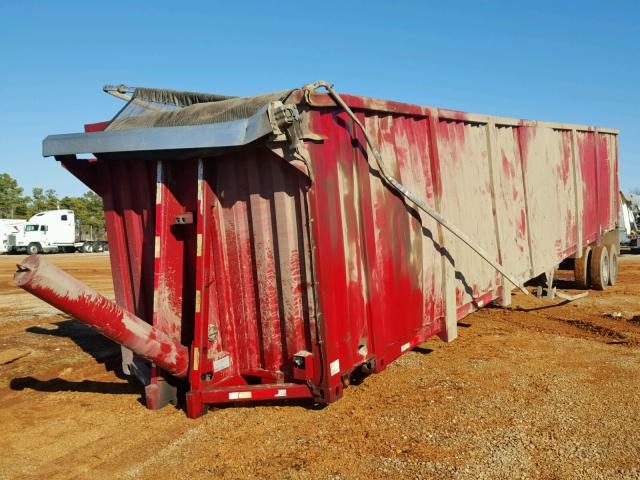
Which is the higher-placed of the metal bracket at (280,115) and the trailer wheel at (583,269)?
the metal bracket at (280,115)

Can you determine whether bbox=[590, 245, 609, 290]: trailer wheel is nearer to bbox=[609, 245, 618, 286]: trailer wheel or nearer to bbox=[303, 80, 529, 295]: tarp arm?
bbox=[609, 245, 618, 286]: trailer wheel

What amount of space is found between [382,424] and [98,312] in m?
2.30

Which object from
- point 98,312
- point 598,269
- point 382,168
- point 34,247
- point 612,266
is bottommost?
point 612,266

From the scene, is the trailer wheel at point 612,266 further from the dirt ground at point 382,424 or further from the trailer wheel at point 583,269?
the dirt ground at point 382,424

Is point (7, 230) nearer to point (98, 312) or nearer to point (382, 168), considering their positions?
point (98, 312)

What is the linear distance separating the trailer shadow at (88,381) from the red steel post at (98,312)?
48.0 inches

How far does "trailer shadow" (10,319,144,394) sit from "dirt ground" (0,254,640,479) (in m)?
0.04

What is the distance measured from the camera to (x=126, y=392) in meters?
5.48

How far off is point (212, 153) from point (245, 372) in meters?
1.85

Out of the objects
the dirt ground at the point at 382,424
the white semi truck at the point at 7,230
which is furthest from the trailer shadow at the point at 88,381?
the white semi truck at the point at 7,230

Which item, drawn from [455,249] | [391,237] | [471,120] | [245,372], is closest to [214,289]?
[245,372]

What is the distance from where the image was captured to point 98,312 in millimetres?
4035

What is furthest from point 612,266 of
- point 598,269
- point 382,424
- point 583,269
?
point 382,424

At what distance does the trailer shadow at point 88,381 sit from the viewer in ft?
18.6
